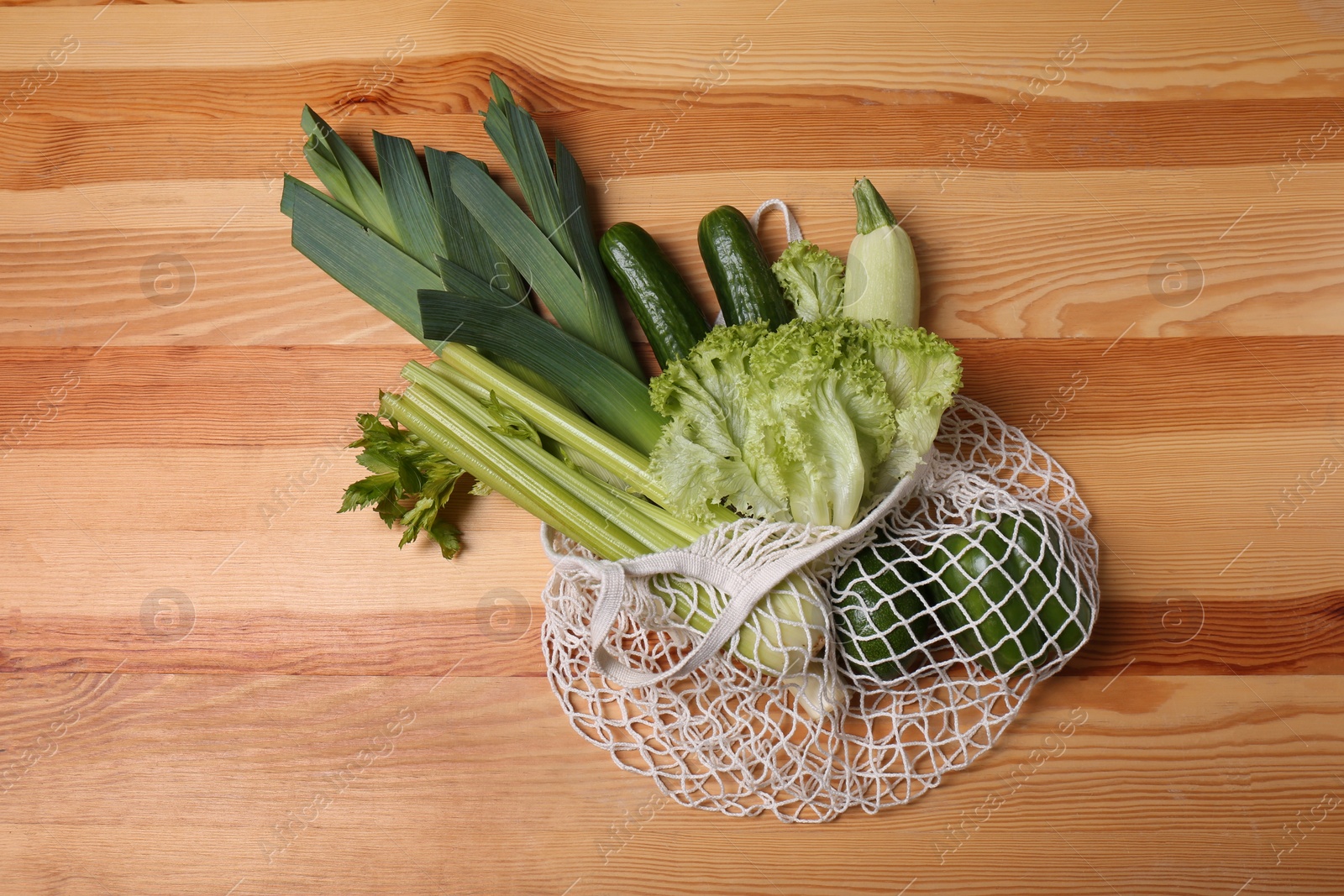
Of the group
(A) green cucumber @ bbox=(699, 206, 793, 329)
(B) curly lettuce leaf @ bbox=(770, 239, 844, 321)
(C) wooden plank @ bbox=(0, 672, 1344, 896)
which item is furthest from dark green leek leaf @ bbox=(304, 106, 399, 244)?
(C) wooden plank @ bbox=(0, 672, 1344, 896)

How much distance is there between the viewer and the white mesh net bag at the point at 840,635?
118 centimetres

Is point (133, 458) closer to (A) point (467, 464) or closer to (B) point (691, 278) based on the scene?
(A) point (467, 464)

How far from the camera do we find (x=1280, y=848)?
1295mm

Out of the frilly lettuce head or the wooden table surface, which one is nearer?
the frilly lettuce head

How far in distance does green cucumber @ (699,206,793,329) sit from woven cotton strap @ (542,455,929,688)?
38 centimetres

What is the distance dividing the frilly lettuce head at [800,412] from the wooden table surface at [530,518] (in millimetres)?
331

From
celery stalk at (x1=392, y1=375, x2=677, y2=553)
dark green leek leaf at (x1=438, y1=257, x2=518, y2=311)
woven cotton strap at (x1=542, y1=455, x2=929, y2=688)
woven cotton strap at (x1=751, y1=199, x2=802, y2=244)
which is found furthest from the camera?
woven cotton strap at (x1=751, y1=199, x2=802, y2=244)

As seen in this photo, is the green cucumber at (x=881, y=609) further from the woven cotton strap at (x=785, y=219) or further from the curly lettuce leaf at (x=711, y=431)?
the woven cotton strap at (x=785, y=219)

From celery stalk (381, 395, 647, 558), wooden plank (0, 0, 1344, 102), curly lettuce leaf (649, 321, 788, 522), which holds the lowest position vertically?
celery stalk (381, 395, 647, 558)

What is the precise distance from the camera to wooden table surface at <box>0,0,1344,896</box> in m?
1.33

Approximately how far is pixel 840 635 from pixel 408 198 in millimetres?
1027

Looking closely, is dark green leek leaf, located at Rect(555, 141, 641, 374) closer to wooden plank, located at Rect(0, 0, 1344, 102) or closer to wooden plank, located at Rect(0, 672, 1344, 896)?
wooden plank, located at Rect(0, 0, 1344, 102)

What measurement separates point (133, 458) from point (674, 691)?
3.46ft

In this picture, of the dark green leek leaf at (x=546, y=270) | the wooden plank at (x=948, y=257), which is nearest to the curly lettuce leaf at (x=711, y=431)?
the dark green leek leaf at (x=546, y=270)
